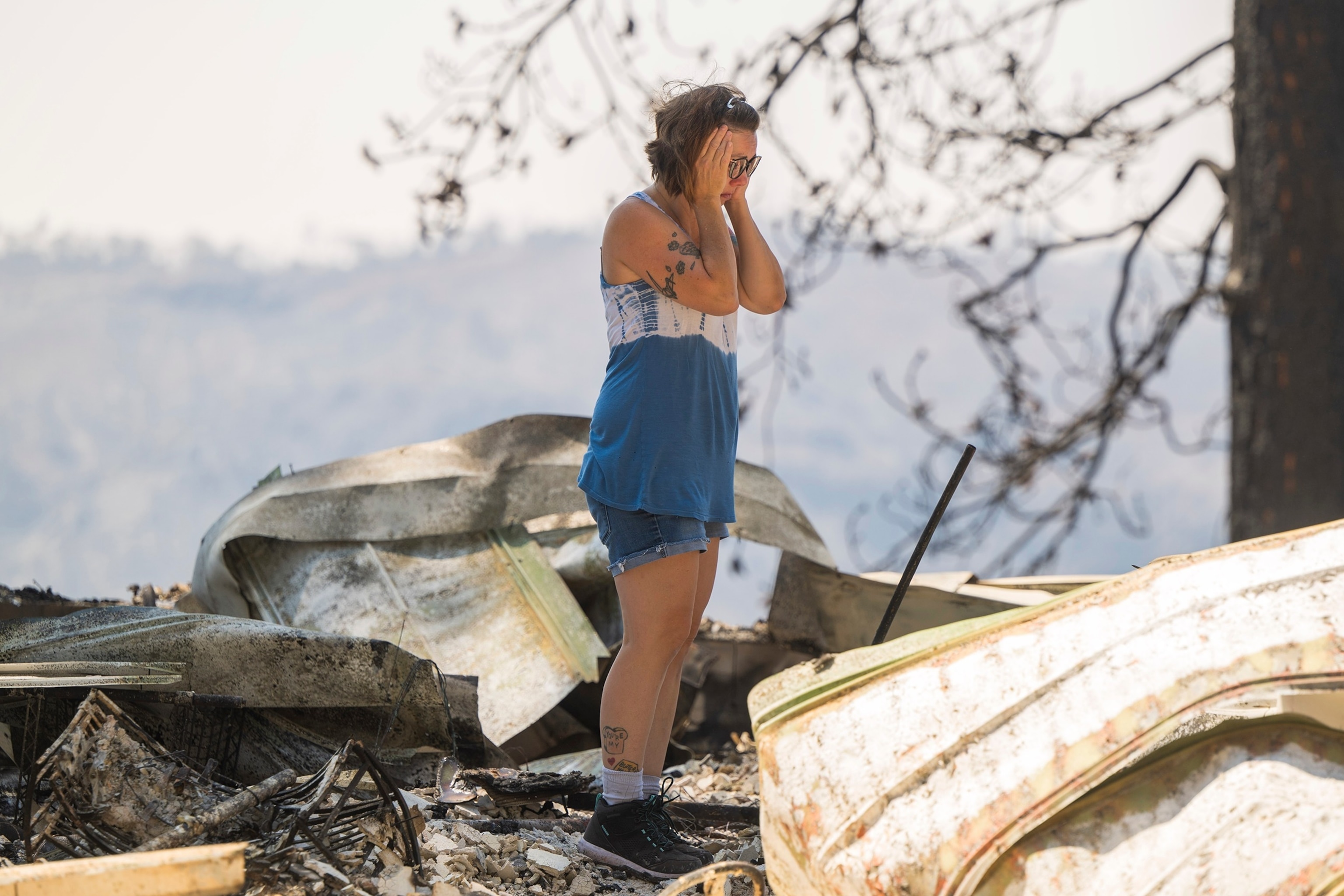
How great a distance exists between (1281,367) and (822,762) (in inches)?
224

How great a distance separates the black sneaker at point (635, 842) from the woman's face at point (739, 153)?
Answer: 162 cm

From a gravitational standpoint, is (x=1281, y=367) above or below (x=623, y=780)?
above

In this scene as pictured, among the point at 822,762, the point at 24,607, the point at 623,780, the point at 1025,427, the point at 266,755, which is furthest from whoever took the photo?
the point at 1025,427

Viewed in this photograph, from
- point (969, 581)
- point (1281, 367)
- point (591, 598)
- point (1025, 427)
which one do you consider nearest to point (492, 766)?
point (591, 598)

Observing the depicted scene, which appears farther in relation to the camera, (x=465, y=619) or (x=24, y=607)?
(x=465, y=619)

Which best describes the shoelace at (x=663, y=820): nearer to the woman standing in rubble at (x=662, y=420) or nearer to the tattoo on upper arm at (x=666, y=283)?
the woman standing in rubble at (x=662, y=420)

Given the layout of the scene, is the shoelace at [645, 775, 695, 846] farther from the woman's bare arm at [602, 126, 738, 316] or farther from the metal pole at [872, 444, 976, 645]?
the woman's bare arm at [602, 126, 738, 316]

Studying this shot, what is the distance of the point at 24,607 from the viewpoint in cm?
435

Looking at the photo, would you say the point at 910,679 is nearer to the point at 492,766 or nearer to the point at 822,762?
the point at 822,762

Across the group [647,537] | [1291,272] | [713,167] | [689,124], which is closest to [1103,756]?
[647,537]

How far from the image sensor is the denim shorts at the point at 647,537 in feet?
8.90

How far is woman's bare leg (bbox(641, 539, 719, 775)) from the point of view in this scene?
294 centimetres

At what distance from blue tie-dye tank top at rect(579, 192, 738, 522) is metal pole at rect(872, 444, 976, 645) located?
1.61 feet

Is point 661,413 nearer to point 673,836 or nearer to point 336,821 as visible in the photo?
point 673,836
